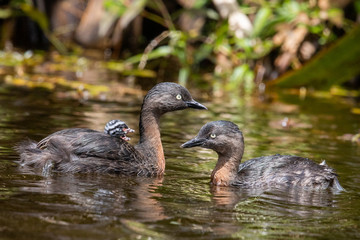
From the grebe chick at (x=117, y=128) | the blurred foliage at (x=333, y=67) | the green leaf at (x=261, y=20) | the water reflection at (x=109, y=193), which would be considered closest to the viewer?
the water reflection at (x=109, y=193)

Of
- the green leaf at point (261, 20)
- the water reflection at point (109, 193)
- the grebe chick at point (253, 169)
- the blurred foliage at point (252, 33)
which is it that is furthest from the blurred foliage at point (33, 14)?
the water reflection at point (109, 193)

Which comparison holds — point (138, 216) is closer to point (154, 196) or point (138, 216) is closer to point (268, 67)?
point (154, 196)

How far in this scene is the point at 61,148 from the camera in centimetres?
712

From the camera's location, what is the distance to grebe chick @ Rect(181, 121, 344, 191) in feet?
23.7

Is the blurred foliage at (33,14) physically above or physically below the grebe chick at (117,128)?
above

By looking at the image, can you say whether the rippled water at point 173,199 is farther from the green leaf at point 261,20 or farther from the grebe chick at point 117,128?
the green leaf at point 261,20

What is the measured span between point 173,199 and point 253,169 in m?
1.51

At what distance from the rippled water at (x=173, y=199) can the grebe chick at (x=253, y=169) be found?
186 millimetres

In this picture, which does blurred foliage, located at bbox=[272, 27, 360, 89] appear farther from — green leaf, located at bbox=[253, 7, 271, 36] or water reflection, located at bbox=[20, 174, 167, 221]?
water reflection, located at bbox=[20, 174, 167, 221]

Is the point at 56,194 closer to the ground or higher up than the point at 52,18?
closer to the ground

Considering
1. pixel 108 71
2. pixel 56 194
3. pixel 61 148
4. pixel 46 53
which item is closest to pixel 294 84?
pixel 108 71

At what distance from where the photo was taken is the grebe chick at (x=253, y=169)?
723cm

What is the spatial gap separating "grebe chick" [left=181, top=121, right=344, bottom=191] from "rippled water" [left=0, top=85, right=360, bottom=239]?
186mm

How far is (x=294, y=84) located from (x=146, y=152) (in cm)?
800
